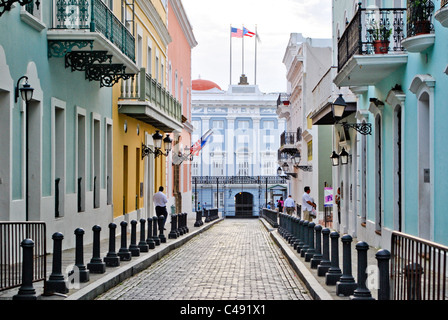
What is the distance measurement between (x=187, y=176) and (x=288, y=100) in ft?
36.4

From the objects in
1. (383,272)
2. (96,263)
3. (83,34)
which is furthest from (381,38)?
(383,272)

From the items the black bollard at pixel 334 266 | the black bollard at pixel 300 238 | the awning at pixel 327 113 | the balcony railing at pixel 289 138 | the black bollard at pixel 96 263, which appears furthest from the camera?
the balcony railing at pixel 289 138

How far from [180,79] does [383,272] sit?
33.6 meters

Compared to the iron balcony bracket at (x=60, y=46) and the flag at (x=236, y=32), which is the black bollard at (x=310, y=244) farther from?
the flag at (x=236, y=32)

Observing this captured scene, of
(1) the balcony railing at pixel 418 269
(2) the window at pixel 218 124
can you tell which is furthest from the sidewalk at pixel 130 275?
(2) the window at pixel 218 124

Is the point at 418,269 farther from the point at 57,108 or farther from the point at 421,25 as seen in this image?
the point at 57,108

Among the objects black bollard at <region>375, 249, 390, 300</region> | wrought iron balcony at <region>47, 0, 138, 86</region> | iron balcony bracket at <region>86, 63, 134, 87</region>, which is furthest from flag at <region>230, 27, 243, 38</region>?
black bollard at <region>375, 249, 390, 300</region>

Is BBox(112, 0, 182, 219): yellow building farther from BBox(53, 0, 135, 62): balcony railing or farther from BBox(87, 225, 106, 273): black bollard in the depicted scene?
BBox(87, 225, 106, 273): black bollard

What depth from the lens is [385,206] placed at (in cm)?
1762

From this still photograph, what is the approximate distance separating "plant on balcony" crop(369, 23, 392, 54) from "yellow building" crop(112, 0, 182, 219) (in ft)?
24.6

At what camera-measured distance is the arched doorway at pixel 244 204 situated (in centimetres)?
7250

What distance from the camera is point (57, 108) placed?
53.8 ft

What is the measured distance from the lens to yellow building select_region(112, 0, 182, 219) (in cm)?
2275

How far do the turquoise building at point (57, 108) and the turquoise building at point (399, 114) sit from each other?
569cm
